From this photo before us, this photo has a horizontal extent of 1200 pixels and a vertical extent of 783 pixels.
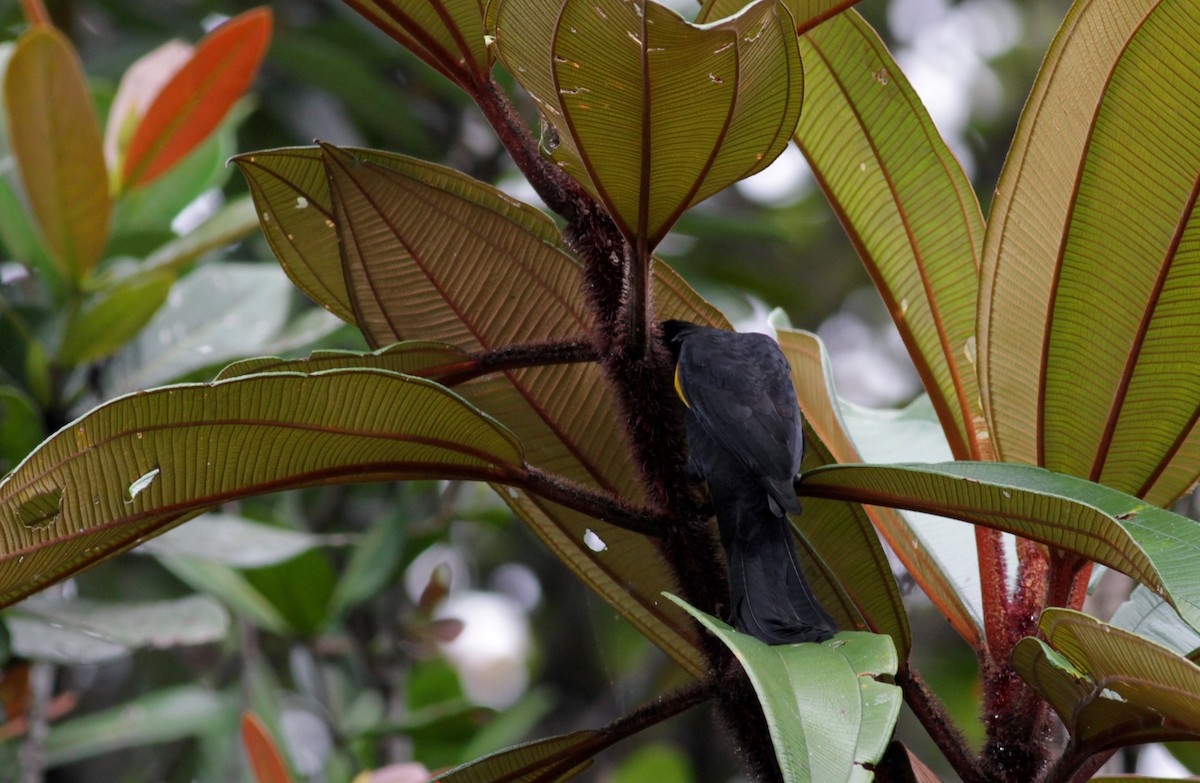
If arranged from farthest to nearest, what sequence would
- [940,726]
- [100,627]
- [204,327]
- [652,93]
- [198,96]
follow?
[204,327]
[198,96]
[100,627]
[940,726]
[652,93]

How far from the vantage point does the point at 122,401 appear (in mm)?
836

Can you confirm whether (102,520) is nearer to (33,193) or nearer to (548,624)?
(33,193)

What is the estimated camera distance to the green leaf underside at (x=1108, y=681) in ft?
2.59

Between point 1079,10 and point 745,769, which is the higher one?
point 1079,10

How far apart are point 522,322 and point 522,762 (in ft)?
1.35

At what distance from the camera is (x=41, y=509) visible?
33.5 inches

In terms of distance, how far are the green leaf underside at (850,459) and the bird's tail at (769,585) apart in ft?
0.43

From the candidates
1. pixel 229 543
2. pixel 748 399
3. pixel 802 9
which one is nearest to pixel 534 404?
pixel 748 399

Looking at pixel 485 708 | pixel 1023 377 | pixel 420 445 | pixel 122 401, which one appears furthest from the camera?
pixel 485 708

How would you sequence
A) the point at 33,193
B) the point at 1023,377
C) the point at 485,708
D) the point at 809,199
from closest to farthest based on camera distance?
the point at 1023,377, the point at 33,193, the point at 485,708, the point at 809,199

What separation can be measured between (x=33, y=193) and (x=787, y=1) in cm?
134

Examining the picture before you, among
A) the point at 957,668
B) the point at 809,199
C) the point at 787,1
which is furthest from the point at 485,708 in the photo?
the point at 809,199

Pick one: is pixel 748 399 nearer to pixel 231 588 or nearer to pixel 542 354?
pixel 542 354

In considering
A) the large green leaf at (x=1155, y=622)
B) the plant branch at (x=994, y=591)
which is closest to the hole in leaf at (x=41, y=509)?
the plant branch at (x=994, y=591)
